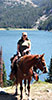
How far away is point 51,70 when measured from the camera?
35844mm

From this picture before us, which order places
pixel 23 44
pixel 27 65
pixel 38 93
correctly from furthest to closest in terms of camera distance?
pixel 38 93 < pixel 23 44 < pixel 27 65

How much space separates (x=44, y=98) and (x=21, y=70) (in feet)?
9.19

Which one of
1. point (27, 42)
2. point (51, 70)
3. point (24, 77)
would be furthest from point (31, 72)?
point (51, 70)

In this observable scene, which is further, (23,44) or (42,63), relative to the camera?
(23,44)

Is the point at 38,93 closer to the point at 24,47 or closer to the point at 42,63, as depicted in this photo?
the point at 24,47

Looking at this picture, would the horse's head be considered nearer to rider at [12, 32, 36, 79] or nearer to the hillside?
rider at [12, 32, 36, 79]

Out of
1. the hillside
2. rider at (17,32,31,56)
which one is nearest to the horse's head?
rider at (17,32,31,56)

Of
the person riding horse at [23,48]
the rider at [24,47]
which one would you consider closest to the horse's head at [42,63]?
the person riding horse at [23,48]

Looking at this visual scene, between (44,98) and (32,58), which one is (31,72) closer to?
(32,58)

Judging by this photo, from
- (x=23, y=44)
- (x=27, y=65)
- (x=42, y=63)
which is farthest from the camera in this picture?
(x=23, y=44)

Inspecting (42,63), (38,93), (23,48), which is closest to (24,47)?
(23,48)

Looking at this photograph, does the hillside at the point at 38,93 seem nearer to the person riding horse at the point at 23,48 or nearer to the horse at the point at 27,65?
the horse at the point at 27,65

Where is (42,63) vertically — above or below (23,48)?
below

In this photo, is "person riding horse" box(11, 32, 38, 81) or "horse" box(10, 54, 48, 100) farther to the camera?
"person riding horse" box(11, 32, 38, 81)
